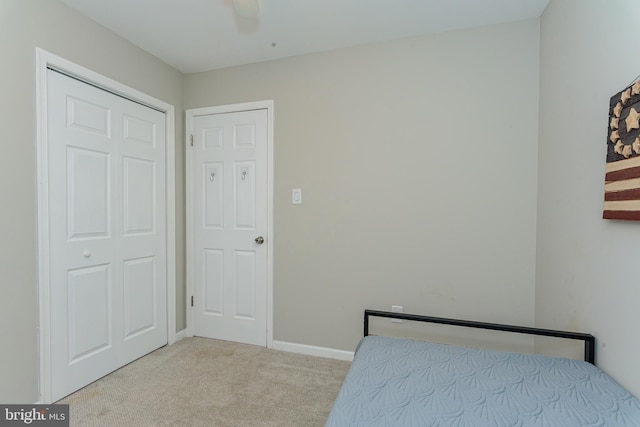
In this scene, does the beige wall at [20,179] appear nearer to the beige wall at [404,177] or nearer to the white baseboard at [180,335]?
the white baseboard at [180,335]

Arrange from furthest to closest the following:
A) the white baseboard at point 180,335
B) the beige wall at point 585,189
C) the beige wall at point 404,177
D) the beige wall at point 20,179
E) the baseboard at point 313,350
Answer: the white baseboard at point 180,335
the baseboard at point 313,350
the beige wall at point 404,177
the beige wall at point 20,179
the beige wall at point 585,189

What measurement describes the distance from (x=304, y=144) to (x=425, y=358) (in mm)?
1729

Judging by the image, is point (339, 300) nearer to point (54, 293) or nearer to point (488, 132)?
point (488, 132)

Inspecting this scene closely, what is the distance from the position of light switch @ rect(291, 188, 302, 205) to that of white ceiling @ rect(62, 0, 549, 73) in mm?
1115

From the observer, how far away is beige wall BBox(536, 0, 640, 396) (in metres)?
1.12

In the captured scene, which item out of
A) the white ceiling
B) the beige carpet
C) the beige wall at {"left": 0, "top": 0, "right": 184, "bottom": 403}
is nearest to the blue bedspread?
the beige carpet

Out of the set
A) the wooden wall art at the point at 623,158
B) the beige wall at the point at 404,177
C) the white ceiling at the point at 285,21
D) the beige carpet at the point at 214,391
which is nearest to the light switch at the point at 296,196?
the beige wall at the point at 404,177

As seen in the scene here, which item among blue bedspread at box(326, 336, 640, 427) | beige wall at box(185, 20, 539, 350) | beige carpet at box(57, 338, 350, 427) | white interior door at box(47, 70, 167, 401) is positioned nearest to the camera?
blue bedspread at box(326, 336, 640, 427)

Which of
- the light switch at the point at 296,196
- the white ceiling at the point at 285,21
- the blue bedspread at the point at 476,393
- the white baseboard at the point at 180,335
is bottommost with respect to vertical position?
the white baseboard at the point at 180,335

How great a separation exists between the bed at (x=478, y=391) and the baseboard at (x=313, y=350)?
2.97ft

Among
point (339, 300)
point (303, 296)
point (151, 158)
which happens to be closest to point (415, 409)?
point (339, 300)

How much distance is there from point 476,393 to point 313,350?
1.48m

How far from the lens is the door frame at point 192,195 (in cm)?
246

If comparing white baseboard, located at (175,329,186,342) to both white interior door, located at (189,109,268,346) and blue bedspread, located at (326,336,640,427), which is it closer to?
white interior door, located at (189,109,268,346)
